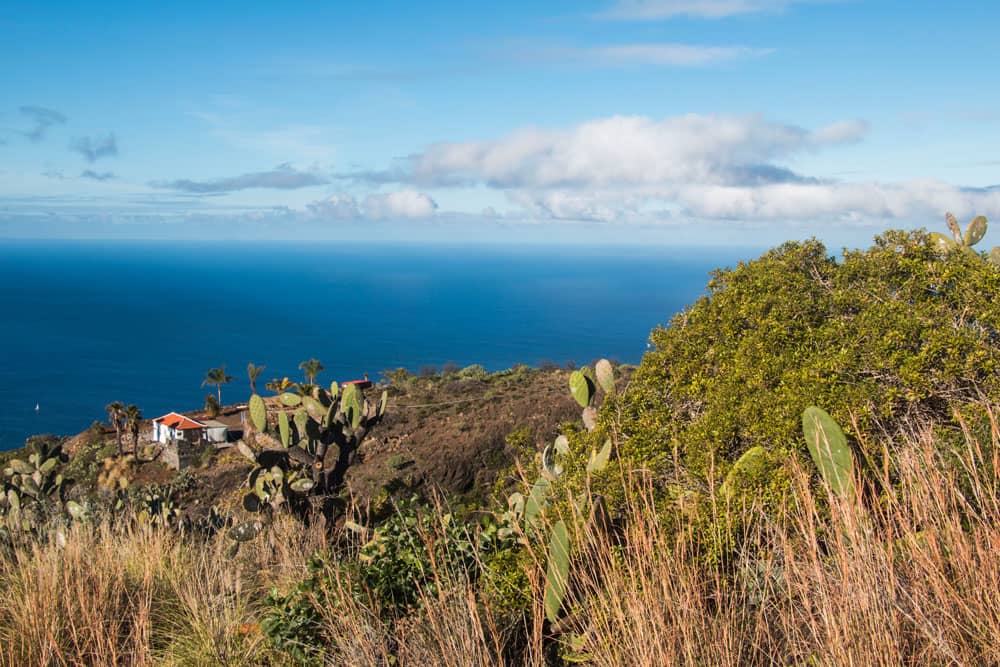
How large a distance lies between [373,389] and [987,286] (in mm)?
24617

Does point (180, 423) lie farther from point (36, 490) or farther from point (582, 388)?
point (582, 388)

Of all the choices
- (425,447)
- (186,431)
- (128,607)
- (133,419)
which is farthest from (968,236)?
(186,431)

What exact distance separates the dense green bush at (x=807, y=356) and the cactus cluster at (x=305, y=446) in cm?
378

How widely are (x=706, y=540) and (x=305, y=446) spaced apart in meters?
5.51

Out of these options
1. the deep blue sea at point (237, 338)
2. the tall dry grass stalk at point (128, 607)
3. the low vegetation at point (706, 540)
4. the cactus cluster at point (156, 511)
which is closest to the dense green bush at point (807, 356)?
the low vegetation at point (706, 540)

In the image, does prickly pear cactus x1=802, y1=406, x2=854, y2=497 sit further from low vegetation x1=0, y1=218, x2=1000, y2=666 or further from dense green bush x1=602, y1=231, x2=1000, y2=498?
dense green bush x1=602, y1=231, x2=1000, y2=498

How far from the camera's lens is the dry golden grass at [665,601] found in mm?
2209

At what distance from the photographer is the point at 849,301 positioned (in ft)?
15.3

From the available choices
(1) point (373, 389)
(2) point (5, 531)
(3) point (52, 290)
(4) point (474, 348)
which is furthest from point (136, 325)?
(2) point (5, 531)

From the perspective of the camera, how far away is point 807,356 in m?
Answer: 4.41

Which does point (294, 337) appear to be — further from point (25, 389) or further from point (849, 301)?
point (849, 301)

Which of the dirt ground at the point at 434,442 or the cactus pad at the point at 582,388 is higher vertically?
the cactus pad at the point at 582,388

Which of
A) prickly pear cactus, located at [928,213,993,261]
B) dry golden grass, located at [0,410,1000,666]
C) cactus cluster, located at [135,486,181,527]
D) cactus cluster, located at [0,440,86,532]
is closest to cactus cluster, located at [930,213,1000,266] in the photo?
prickly pear cactus, located at [928,213,993,261]

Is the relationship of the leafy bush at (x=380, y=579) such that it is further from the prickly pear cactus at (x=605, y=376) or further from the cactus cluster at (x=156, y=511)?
the cactus cluster at (x=156, y=511)
